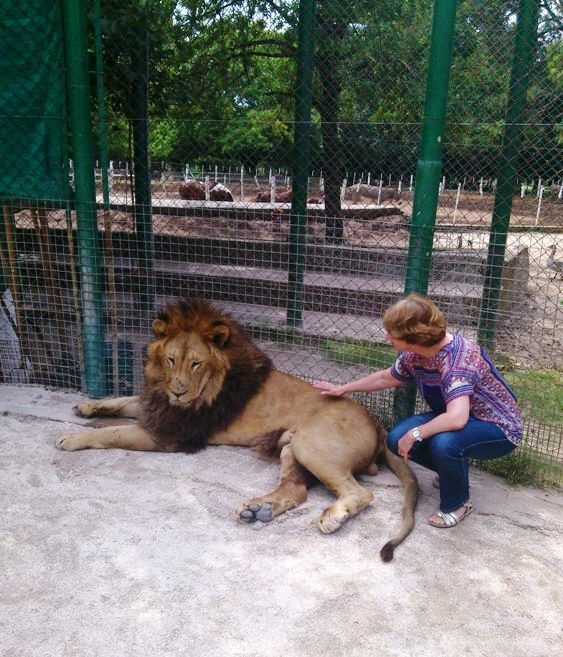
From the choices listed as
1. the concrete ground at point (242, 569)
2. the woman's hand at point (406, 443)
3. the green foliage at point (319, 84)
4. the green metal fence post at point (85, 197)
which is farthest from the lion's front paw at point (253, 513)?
the green foliage at point (319, 84)

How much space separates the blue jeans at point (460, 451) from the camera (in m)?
3.25

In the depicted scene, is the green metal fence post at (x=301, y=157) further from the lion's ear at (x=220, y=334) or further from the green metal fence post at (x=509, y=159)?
the green metal fence post at (x=509, y=159)

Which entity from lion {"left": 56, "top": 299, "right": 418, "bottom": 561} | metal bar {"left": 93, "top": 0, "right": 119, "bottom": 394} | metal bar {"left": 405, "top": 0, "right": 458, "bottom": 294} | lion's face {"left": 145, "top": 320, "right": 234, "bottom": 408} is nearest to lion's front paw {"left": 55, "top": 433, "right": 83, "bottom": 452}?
lion {"left": 56, "top": 299, "right": 418, "bottom": 561}

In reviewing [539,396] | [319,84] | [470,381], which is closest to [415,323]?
[470,381]

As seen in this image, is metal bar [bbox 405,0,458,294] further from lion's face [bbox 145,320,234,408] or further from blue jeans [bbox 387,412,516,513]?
lion's face [bbox 145,320,234,408]

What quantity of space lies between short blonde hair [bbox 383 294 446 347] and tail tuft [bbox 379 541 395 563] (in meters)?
1.00

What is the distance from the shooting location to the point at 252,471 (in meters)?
3.88

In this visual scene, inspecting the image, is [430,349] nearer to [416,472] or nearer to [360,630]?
[416,472]

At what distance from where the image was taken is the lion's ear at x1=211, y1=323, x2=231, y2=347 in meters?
3.98

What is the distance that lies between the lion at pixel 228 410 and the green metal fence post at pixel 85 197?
0.90 meters

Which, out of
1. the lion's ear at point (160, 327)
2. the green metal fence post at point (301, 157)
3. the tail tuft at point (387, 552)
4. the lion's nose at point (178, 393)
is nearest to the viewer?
the tail tuft at point (387, 552)

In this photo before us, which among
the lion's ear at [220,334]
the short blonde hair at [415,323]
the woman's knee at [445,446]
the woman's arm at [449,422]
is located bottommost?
the woman's knee at [445,446]

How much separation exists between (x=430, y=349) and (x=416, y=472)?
110cm

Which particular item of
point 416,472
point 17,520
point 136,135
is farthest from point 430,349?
point 136,135
